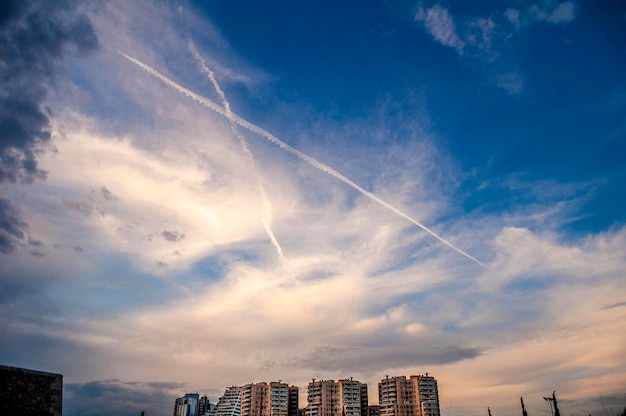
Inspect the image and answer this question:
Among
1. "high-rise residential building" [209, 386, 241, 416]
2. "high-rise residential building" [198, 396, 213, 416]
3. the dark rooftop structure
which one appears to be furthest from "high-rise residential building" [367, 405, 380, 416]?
the dark rooftop structure

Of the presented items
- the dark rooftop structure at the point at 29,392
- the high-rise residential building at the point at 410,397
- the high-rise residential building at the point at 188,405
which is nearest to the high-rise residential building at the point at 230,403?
the high-rise residential building at the point at 188,405

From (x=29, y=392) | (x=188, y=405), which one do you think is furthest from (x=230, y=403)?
(x=29, y=392)

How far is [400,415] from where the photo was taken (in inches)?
5325

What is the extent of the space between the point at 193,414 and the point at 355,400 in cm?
8947

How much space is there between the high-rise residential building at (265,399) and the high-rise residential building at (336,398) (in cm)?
913

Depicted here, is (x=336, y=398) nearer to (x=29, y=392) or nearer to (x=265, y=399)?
(x=265, y=399)

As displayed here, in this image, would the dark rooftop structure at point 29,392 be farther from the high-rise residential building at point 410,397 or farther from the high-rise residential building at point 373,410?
the high-rise residential building at point 373,410

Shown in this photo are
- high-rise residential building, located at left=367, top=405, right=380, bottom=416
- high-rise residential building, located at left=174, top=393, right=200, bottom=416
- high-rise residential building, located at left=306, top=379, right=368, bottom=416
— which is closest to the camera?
high-rise residential building, located at left=306, top=379, right=368, bottom=416

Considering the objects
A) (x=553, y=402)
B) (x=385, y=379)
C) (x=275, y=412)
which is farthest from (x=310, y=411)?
(x=553, y=402)

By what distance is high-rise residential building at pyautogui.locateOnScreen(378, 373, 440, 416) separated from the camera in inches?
5290

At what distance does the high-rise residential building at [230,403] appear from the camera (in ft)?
520

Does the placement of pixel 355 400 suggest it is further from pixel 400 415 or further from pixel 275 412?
pixel 275 412

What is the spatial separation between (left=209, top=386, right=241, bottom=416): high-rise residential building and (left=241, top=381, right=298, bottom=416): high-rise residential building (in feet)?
32.4

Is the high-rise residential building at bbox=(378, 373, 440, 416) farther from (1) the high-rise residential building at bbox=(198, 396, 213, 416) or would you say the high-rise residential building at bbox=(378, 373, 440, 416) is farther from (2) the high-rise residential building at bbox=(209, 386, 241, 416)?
(1) the high-rise residential building at bbox=(198, 396, 213, 416)
